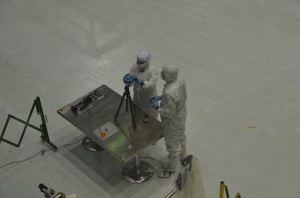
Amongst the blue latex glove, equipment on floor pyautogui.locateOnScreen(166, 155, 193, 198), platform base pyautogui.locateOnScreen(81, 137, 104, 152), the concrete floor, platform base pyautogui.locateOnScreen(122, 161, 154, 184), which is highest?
equipment on floor pyautogui.locateOnScreen(166, 155, 193, 198)

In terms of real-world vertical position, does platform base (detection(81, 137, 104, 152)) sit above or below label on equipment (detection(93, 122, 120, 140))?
below

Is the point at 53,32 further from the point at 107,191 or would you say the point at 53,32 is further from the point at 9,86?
the point at 107,191

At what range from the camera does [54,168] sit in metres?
7.14

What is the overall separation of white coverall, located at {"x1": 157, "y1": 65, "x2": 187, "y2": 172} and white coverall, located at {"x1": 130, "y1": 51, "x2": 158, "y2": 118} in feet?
1.34

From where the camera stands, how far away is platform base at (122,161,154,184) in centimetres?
689

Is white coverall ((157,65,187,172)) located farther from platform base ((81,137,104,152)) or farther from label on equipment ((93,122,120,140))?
platform base ((81,137,104,152))

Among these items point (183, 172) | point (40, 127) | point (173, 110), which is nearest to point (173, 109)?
point (173, 110)

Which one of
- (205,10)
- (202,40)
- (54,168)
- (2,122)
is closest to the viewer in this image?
(54,168)

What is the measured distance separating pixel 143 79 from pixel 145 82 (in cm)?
12

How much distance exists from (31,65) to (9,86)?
2.08 feet

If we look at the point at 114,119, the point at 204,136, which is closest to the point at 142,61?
the point at 114,119

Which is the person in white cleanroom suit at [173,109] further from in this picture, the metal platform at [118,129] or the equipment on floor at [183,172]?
the equipment on floor at [183,172]

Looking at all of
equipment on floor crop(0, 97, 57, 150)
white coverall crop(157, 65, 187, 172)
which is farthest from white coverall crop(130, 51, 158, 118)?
equipment on floor crop(0, 97, 57, 150)

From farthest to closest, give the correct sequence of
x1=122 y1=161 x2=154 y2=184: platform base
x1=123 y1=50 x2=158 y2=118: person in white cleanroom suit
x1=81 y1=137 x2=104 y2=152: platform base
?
x1=81 y1=137 x2=104 y2=152: platform base, x1=122 y1=161 x2=154 y2=184: platform base, x1=123 y1=50 x2=158 y2=118: person in white cleanroom suit
